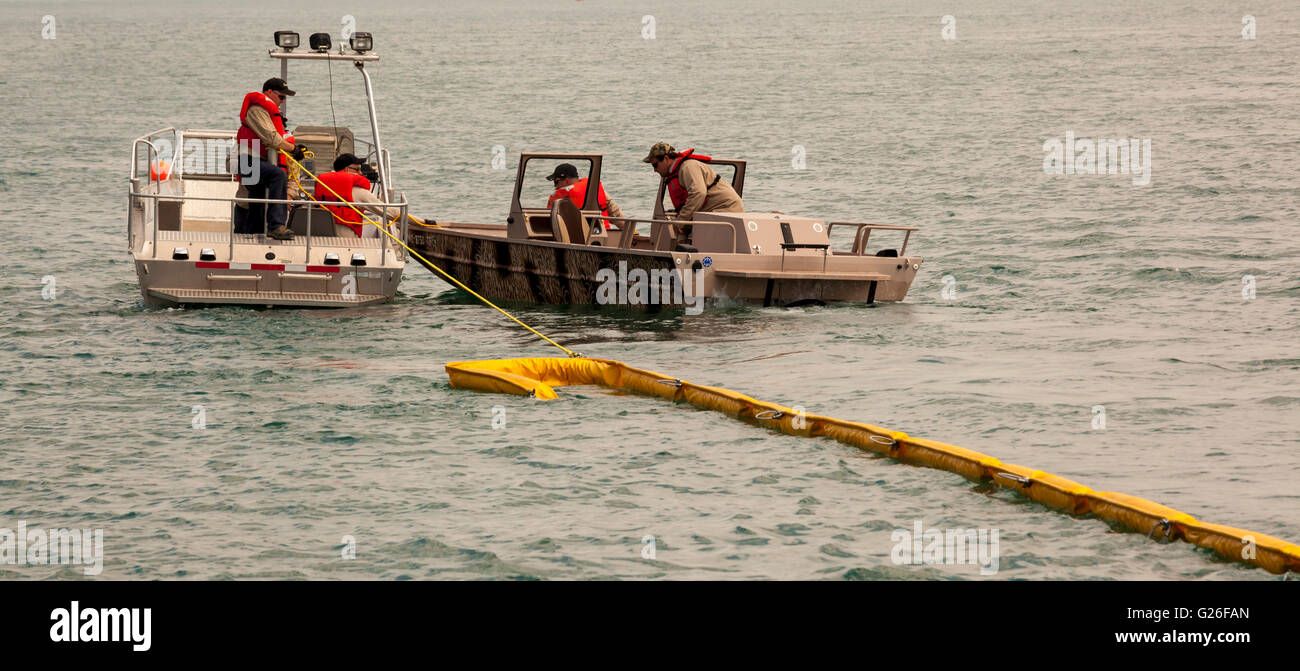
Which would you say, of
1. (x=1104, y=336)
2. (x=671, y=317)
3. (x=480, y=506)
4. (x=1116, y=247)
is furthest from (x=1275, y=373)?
(x=1116, y=247)

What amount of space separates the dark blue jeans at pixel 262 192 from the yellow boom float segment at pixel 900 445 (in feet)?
15.1

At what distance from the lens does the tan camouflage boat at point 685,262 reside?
53.3 ft

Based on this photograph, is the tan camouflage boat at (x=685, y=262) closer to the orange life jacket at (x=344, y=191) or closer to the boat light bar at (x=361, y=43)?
the orange life jacket at (x=344, y=191)

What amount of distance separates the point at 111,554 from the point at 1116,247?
18.9 m

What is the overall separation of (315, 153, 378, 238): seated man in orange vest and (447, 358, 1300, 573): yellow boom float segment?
15.1 feet

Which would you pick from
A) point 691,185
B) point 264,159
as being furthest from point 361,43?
point 691,185

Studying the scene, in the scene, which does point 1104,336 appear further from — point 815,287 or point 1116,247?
point 1116,247
